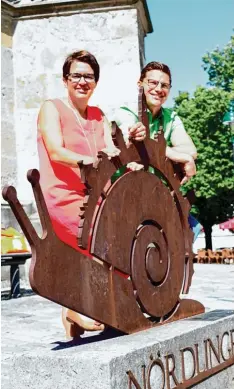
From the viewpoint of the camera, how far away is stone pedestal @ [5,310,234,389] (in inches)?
102

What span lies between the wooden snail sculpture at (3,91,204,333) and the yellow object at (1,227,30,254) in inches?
151

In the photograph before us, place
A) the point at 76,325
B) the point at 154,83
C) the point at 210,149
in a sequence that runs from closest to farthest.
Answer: the point at 76,325 → the point at 154,83 → the point at 210,149

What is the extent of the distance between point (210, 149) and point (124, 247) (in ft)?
83.8

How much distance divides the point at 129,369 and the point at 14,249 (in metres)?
4.80

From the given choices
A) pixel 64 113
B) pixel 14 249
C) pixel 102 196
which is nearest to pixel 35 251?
pixel 102 196

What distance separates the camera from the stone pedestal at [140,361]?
258 centimetres

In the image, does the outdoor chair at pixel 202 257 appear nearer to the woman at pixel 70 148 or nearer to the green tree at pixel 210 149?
the green tree at pixel 210 149

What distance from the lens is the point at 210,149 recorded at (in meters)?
28.2

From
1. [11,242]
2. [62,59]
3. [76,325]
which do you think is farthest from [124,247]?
[62,59]

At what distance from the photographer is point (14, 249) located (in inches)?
287

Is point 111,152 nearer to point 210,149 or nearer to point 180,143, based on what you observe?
point 180,143

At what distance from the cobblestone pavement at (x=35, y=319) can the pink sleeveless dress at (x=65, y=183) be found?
0.64 m

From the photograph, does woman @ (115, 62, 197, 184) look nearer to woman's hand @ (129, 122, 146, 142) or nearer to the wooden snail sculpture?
the wooden snail sculpture

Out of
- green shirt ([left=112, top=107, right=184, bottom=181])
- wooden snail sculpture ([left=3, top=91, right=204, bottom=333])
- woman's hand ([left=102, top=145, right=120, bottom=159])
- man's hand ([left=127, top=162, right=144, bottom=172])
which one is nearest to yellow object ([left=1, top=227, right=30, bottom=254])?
green shirt ([left=112, top=107, right=184, bottom=181])
